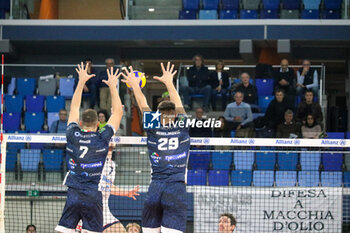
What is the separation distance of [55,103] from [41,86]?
3.20ft

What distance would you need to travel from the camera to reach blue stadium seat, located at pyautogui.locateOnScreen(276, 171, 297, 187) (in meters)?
16.6

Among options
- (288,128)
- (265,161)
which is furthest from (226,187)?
(288,128)

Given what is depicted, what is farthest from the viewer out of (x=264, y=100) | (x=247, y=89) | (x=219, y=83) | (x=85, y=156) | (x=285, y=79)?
(x=264, y=100)

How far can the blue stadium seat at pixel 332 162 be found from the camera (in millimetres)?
17094

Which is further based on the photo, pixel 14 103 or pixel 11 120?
pixel 14 103

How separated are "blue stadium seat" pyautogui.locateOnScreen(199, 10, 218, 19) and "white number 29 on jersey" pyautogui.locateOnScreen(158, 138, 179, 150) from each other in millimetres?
13381

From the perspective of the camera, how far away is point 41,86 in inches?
805

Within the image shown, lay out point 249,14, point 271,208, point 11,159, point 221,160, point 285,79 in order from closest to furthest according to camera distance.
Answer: point 271,208, point 221,160, point 11,159, point 285,79, point 249,14

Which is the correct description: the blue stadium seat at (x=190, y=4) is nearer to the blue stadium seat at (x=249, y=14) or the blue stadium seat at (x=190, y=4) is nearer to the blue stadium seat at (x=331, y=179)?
the blue stadium seat at (x=249, y=14)

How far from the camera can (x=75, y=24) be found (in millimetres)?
21672

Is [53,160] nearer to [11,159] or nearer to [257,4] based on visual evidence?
[11,159]

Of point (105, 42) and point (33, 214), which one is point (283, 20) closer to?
point (105, 42)

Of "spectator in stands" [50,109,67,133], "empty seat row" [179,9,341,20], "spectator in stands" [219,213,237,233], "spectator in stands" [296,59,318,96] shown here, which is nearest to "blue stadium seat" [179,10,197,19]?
"empty seat row" [179,9,341,20]

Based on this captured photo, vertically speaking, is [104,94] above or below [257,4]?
below
